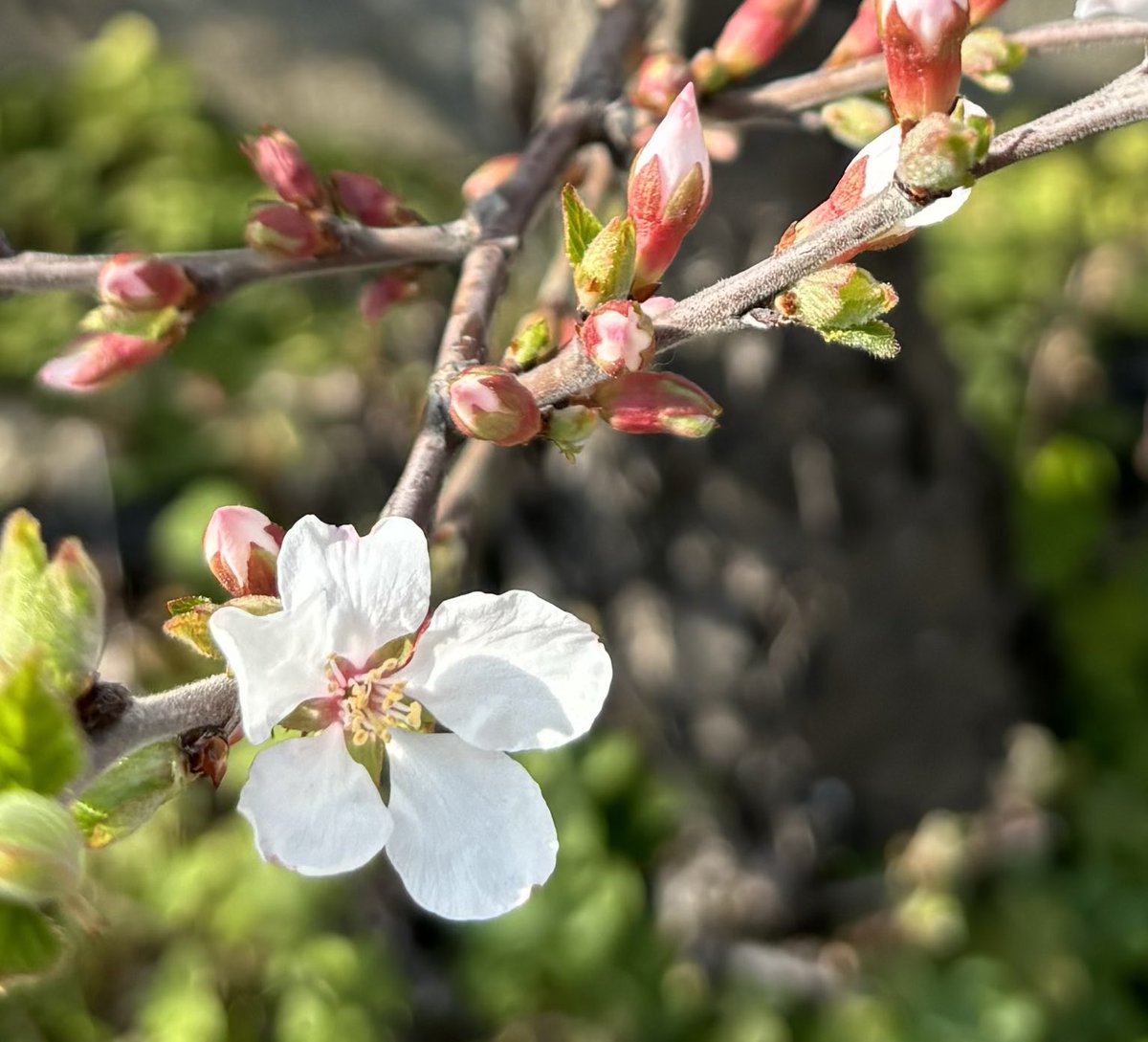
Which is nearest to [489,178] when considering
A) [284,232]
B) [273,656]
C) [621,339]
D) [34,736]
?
[284,232]

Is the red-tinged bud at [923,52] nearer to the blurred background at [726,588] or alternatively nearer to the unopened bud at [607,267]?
the unopened bud at [607,267]

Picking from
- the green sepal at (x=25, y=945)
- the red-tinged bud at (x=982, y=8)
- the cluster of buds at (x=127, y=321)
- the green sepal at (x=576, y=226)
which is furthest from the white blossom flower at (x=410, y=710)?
the red-tinged bud at (x=982, y=8)

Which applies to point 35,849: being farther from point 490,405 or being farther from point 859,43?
point 859,43

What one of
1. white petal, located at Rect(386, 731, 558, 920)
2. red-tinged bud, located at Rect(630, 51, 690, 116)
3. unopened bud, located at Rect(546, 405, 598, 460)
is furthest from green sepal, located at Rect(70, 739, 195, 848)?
red-tinged bud, located at Rect(630, 51, 690, 116)

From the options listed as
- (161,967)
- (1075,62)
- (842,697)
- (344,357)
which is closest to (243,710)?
(161,967)

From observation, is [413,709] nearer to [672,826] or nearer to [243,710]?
[243,710]
